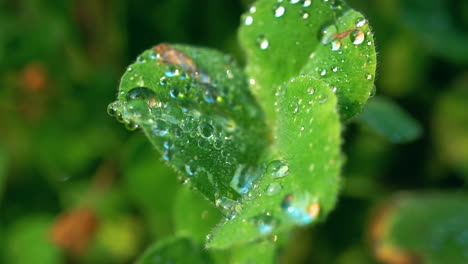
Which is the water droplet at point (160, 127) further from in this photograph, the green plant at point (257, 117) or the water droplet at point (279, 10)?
the water droplet at point (279, 10)

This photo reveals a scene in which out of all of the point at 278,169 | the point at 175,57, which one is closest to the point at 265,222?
the point at 278,169

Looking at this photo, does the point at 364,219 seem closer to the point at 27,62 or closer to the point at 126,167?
the point at 126,167

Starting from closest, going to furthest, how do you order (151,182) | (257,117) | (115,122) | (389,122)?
1. (257,117)
2. (389,122)
3. (151,182)
4. (115,122)

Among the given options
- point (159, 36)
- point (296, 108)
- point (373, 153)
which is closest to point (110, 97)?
point (159, 36)

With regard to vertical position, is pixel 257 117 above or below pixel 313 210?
below

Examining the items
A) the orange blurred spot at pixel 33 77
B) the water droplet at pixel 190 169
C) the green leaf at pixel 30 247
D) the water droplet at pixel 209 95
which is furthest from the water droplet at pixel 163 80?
the orange blurred spot at pixel 33 77

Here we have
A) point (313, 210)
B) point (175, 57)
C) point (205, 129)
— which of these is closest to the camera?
point (313, 210)

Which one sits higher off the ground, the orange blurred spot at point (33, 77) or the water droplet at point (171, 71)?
the water droplet at point (171, 71)

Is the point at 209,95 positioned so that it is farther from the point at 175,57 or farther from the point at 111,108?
the point at 111,108
